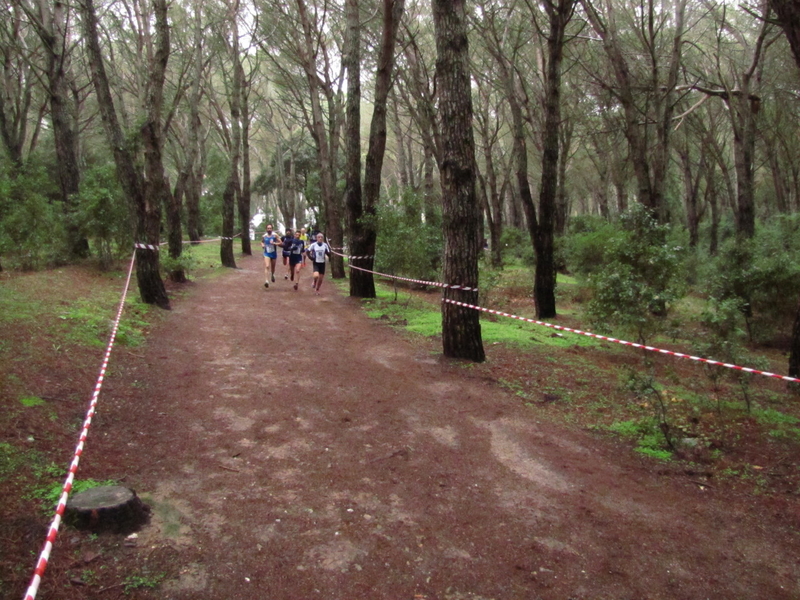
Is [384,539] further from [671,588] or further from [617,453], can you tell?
[617,453]

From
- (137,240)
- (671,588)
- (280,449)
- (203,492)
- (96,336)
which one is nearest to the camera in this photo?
(671,588)

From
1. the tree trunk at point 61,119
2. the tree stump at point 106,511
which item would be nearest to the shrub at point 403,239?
the tree trunk at point 61,119

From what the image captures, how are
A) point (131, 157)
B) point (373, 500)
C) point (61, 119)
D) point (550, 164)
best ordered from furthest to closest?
point (61, 119), point (550, 164), point (131, 157), point (373, 500)

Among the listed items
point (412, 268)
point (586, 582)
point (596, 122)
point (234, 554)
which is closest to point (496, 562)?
point (586, 582)

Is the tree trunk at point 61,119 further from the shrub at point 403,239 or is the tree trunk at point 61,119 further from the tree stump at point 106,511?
the tree stump at point 106,511

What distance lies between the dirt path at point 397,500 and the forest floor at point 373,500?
17 millimetres

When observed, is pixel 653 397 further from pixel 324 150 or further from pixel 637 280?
pixel 324 150

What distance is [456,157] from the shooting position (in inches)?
311

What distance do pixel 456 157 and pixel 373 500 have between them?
203 inches

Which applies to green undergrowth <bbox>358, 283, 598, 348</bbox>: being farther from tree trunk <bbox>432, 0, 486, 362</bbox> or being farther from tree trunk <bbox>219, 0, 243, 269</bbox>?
tree trunk <bbox>219, 0, 243, 269</bbox>

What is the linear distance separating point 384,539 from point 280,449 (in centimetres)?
167

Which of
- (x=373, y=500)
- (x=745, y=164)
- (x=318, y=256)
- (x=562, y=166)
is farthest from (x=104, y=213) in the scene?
(x=745, y=164)

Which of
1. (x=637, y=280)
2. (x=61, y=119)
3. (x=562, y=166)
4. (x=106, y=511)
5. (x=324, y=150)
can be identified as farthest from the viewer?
(x=562, y=166)

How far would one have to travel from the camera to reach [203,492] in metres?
4.25
